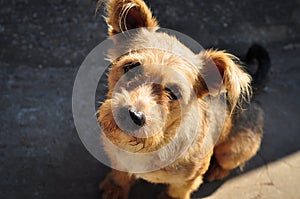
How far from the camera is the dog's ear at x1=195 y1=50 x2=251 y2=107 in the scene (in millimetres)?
2992

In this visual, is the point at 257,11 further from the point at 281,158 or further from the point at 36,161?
the point at 36,161

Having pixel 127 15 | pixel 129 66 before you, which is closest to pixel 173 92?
pixel 129 66

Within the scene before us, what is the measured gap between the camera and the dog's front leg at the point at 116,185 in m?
4.04

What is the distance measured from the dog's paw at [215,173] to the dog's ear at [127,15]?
1.81 metres

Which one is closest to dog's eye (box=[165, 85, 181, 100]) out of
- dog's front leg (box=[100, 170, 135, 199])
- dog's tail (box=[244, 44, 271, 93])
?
dog's front leg (box=[100, 170, 135, 199])

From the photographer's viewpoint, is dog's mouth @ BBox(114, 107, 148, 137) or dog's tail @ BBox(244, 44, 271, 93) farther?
dog's tail @ BBox(244, 44, 271, 93)

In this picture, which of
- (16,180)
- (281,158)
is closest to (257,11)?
(281,158)

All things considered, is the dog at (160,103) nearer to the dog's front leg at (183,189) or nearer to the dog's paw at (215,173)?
the dog's front leg at (183,189)

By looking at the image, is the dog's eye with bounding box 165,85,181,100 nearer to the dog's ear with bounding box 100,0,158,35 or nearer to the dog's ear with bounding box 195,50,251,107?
the dog's ear with bounding box 195,50,251,107

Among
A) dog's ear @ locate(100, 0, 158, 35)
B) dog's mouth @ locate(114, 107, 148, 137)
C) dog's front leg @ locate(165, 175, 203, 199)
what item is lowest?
dog's front leg @ locate(165, 175, 203, 199)

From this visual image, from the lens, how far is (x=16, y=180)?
398 cm

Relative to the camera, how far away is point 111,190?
404 cm

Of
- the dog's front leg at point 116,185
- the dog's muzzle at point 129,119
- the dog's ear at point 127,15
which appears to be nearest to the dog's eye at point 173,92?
the dog's muzzle at point 129,119

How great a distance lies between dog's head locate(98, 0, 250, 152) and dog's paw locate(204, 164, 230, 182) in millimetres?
1091
